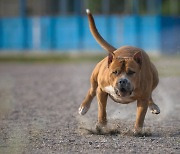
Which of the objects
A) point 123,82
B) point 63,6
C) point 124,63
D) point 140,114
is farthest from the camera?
point 63,6

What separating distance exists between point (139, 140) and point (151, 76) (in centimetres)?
100

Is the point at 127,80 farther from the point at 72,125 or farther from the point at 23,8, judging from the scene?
the point at 23,8

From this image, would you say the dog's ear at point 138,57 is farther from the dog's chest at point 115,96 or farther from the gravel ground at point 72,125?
the gravel ground at point 72,125

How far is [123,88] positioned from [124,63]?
0.30m

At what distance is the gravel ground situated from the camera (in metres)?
7.04

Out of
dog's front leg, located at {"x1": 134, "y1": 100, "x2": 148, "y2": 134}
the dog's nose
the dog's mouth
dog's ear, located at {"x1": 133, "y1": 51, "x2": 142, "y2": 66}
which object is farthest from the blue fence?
the dog's nose

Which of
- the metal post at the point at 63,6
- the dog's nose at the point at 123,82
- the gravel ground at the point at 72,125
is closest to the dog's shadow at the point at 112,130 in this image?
the gravel ground at the point at 72,125

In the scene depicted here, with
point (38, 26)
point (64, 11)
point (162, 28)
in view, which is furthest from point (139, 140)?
point (64, 11)

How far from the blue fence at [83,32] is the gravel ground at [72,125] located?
17479 mm

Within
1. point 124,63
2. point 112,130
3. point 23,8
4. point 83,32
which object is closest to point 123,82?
point 124,63

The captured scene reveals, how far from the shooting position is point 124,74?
7547 mm

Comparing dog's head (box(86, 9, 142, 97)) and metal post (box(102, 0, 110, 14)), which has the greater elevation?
dog's head (box(86, 9, 142, 97))

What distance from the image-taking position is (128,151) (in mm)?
6777

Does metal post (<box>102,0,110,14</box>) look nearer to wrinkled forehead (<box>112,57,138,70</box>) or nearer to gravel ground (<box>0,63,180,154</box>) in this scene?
gravel ground (<box>0,63,180,154</box>)
